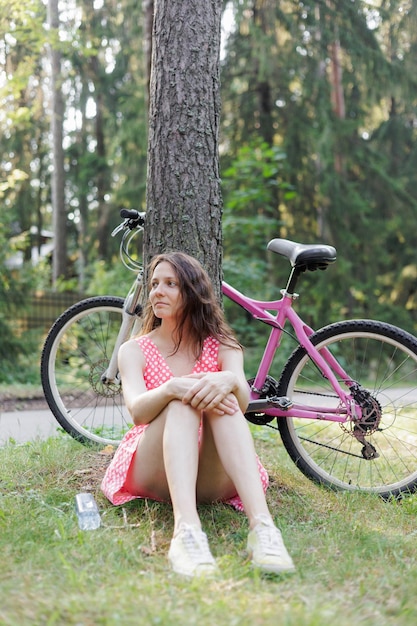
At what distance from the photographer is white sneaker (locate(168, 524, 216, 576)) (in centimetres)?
186

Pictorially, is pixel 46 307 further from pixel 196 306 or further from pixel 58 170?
pixel 196 306

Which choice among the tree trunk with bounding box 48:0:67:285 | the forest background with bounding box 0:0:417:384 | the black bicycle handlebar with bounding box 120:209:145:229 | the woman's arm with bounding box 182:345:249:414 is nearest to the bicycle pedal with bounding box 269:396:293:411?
the woman's arm with bounding box 182:345:249:414

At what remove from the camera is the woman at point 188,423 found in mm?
2014

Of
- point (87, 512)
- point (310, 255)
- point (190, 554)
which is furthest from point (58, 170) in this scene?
point (190, 554)

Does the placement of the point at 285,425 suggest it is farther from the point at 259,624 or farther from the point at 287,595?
the point at 259,624

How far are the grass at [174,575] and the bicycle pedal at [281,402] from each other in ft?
1.14

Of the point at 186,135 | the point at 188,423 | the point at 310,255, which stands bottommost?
the point at 188,423

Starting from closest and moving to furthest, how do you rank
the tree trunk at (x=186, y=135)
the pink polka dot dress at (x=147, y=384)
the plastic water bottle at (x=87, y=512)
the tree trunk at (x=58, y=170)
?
1. the plastic water bottle at (x=87, y=512)
2. the pink polka dot dress at (x=147, y=384)
3. the tree trunk at (x=186, y=135)
4. the tree trunk at (x=58, y=170)

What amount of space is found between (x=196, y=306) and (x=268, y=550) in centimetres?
93

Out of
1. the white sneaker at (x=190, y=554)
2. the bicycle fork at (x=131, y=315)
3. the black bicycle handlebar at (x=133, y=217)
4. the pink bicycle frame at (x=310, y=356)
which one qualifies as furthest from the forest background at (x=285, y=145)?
the white sneaker at (x=190, y=554)

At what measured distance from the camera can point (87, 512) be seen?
7.60ft

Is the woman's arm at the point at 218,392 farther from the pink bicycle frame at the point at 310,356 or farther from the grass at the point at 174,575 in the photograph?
the pink bicycle frame at the point at 310,356

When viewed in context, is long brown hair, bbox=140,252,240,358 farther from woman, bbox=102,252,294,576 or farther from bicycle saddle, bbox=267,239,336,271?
bicycle saddle, bbox=267,239,336,271

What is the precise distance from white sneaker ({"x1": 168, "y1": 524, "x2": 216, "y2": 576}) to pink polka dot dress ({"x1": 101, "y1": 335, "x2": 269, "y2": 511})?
1.52 ft
